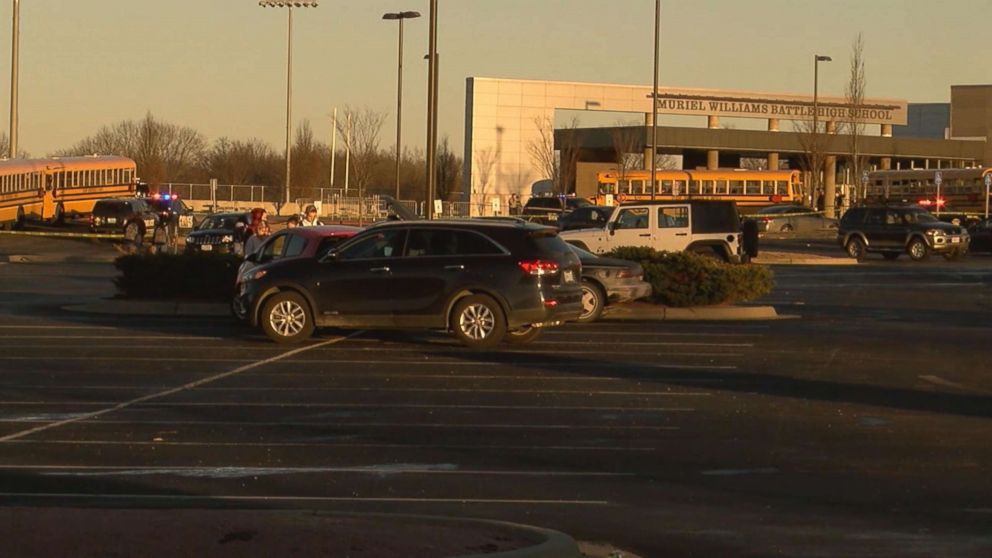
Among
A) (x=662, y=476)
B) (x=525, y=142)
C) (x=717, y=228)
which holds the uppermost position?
(x=525, y=142)

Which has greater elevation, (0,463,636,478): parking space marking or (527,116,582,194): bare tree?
(527,116,582,194): bare tree

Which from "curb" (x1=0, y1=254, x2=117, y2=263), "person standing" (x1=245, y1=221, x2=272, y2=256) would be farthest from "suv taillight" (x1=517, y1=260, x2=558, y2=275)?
"curb" (x1=0, y1=254, x2=117, y2=263)

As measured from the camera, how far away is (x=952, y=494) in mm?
10117

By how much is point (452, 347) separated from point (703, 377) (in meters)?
4.58

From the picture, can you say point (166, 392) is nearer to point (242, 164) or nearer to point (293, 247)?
point (293, 247)

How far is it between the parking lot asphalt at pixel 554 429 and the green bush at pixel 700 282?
1576mm

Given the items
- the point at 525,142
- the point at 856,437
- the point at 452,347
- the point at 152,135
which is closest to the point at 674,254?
the point at 452,347

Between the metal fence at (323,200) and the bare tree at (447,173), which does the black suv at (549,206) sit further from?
the bare tree at (447,173)

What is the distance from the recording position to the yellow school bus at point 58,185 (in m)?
59.4

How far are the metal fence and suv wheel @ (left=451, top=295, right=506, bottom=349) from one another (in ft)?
145

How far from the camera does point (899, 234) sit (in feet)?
152

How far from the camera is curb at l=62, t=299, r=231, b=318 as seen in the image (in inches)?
987

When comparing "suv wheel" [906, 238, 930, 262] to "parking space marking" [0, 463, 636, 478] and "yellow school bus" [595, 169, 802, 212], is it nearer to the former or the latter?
"yellow school bus" [595, 169, 802, 212]

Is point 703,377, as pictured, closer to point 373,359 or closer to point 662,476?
point 373,359
